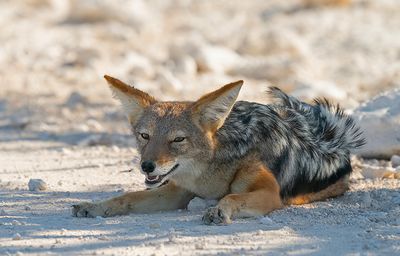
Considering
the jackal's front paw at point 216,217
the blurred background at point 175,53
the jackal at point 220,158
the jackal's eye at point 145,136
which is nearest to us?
the jackal's front paw at point 216,217

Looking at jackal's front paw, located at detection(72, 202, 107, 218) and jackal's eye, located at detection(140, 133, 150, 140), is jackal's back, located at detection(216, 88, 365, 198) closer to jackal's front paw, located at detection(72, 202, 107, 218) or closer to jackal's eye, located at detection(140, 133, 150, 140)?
jackal's eye, located at detection(140, 133, 150, 140)

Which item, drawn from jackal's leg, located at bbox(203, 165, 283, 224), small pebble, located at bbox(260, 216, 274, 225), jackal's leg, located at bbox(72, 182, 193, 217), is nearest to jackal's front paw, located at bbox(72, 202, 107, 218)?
jackal's leg, located at bbox(72, 182, 193, 217)

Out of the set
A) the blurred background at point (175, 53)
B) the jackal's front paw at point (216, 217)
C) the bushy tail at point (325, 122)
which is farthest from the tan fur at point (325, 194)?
the blurred background at point (175, 53)

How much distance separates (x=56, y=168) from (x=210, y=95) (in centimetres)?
258

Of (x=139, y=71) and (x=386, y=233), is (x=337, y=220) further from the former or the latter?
(x=139, y=71)

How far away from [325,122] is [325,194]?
66 cm

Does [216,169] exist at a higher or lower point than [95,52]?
lower

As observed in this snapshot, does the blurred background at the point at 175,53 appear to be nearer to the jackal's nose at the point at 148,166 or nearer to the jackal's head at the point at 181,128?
the jackal's head at the point at 181,128

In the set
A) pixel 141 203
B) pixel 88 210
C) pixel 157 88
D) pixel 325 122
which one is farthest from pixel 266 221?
pixel 157 88

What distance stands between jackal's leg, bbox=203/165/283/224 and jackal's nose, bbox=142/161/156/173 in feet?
1.57

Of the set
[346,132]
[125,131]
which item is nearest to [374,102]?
[346,132]

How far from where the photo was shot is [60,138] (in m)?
10.6

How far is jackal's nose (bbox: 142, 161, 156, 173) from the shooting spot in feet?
20.7

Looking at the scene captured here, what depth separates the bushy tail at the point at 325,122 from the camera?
7559 millimetres
